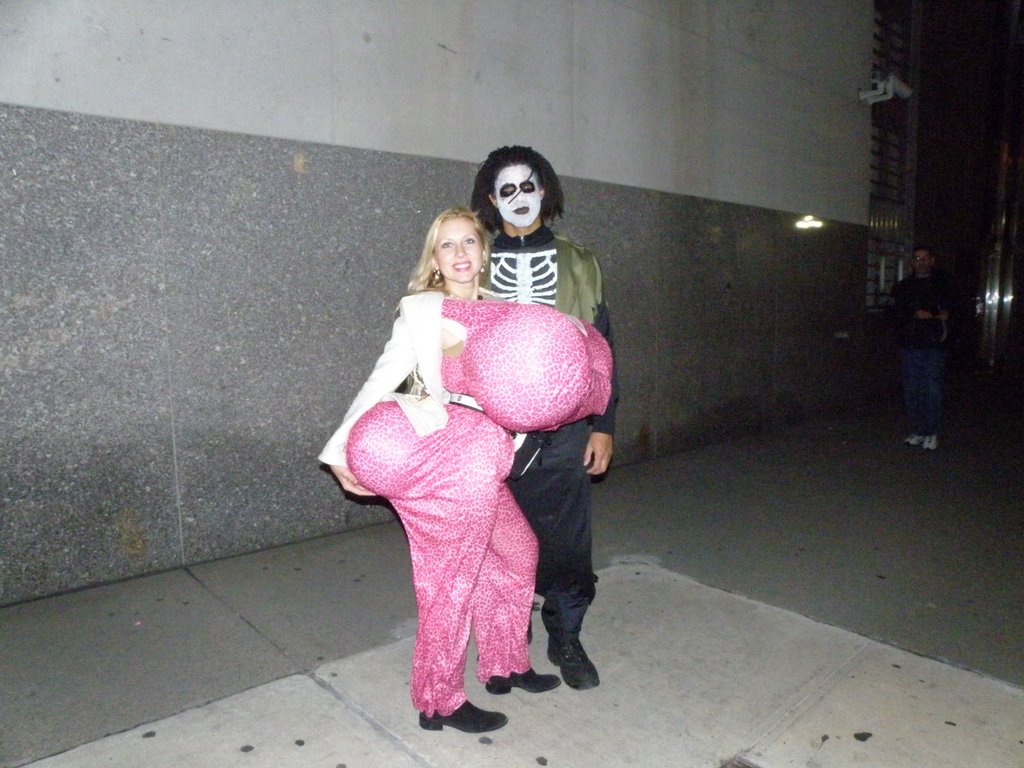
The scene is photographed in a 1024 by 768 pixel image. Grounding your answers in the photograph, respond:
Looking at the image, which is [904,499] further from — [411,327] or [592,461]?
[411,327]

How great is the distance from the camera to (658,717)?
8.15ft

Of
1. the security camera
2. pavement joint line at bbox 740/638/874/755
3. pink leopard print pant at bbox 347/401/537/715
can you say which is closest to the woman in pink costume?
pink leopard print pant at bbox 347/401/537/715

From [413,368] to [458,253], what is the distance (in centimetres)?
39

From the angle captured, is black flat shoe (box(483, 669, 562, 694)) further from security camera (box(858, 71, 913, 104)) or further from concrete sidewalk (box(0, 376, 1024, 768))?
security camera (box(858, 71, 913, 104))

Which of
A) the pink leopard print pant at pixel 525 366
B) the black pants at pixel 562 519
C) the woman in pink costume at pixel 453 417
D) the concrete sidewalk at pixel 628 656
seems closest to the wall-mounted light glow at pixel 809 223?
the concrete sidewalk at pixel 628 656

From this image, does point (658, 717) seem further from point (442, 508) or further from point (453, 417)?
point (453, 417)

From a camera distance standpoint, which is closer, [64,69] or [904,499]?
[64,69]

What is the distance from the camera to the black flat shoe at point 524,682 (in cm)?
260

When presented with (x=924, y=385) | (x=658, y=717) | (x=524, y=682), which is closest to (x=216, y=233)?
(x=524, y=682)

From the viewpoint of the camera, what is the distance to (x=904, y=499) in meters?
4.99

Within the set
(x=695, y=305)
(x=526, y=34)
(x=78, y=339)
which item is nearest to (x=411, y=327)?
(x=78, y=339)

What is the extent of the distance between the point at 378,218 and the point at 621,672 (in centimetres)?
268

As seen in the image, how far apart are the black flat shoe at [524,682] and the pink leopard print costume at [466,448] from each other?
10.3 inches

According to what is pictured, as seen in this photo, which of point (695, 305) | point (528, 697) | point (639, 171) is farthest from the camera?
point (695, 305)
